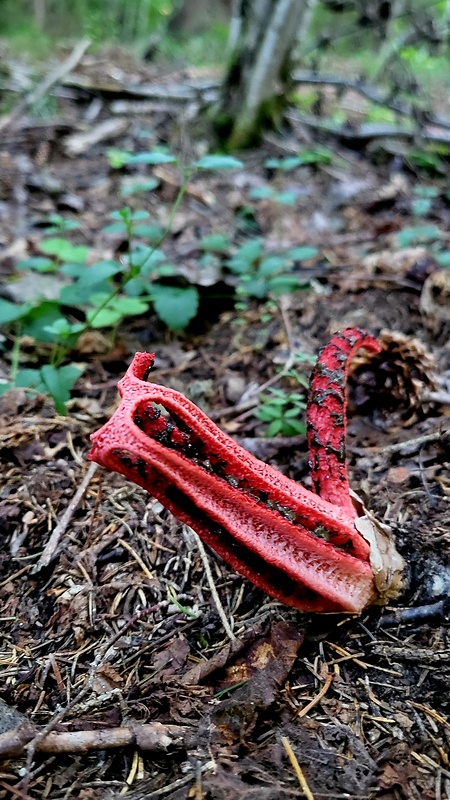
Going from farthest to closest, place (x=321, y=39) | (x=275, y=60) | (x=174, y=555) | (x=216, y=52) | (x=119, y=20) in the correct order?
(x=119, y=20), (x=216, y=52), (x=321, y=39), (x=275, y=60), (x=174, y=555)

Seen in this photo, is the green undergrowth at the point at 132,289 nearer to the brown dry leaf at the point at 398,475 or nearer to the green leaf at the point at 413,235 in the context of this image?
the green leaf at the point at 413,235

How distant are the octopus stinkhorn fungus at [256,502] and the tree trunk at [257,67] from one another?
5.60m

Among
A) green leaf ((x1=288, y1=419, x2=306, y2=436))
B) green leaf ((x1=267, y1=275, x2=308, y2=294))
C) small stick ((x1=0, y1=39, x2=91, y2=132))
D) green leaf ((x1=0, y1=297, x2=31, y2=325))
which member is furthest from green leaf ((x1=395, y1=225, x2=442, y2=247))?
small stick ((x1=0, y1=39, x2=91, y2=132))

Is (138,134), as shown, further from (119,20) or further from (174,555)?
(119,20)

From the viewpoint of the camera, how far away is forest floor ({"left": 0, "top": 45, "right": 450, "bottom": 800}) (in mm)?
1582

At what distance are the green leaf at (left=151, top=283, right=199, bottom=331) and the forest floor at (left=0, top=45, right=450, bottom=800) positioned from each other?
259 millimetres

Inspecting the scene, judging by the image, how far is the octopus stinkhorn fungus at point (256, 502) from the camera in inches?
63.7

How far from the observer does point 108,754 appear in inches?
63.6

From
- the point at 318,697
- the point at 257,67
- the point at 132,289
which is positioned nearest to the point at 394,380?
the point at 318,697

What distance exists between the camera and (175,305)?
3.62 meters

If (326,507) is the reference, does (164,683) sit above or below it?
below

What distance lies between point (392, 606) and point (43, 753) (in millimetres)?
1130

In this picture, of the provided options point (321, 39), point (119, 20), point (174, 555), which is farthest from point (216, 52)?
point (174, 555)

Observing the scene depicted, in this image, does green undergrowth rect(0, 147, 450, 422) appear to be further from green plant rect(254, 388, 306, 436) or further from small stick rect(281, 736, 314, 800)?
small stick rect(281, 736, 314, 800)
